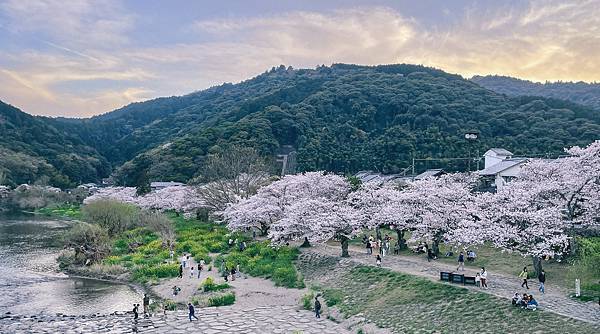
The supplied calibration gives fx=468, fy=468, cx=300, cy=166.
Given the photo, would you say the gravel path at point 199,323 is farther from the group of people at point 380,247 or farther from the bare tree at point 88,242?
the bare tree at point 88,242

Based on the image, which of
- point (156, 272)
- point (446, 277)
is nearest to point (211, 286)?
point (156, 272)

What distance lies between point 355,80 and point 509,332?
11585 centimetres

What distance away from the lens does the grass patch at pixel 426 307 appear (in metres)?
17.5

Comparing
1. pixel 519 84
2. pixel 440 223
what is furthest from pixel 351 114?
pixel 519 84

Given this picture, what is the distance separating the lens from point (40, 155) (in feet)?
411

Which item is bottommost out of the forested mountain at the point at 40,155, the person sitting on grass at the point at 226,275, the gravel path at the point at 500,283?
the person sitting on grass at the point at 226,275

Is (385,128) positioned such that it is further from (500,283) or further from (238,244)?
(500,283)

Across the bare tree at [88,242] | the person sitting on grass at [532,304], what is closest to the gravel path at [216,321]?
the person sitting on grass at [532,304]

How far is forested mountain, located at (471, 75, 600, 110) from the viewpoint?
442ft

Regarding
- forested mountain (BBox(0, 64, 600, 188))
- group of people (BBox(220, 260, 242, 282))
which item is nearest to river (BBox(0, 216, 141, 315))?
group of people (BBox(220, 260, 242, 282))

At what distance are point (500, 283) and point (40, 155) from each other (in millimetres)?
130099

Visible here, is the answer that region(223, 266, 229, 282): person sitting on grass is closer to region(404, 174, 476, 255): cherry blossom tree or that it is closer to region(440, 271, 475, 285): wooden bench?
region(404, 174, 476, 255): cherry blossom tree

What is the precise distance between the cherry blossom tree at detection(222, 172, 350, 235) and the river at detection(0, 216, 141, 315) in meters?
10.8

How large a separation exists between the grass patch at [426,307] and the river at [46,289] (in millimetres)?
12787
